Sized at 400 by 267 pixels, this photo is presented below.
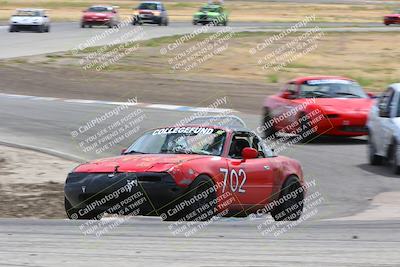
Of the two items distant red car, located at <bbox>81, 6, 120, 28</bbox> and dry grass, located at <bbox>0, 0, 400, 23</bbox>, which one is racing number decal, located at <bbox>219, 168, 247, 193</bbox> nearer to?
distant red car, located at <bbox>81, 6, 120, 28</bbox>

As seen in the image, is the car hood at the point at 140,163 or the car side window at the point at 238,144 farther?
the car side window at the point at 238,144

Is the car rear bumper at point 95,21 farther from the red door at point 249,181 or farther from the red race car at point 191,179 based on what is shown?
the red door at point 249,181

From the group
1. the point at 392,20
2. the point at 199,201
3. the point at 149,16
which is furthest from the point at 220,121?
the point at 392,20

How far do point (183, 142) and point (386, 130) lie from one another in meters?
5.42

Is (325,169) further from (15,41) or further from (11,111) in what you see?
(15,41)

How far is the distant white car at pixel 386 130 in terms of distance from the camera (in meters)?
15.4

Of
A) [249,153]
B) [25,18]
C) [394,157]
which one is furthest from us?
[25,18]

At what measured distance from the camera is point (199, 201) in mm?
10234

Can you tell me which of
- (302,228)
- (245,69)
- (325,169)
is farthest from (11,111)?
(302,228)

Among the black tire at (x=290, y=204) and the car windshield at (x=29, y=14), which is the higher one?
the black tire at (x=290, y=204)

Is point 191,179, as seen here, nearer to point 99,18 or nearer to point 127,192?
point 127,192

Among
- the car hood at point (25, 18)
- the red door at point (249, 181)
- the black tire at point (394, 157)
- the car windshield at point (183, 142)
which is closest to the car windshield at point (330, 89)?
the black tire at point (394, 157)

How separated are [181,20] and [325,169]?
171 ft

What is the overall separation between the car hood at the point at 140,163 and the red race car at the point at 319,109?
27.5 ft
